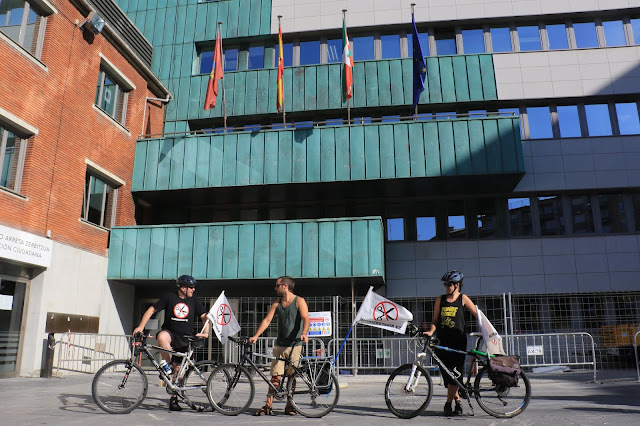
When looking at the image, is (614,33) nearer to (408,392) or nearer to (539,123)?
(539,123)

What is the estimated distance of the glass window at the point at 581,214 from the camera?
1970cm

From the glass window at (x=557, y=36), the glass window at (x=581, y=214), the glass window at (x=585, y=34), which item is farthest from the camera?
the glass window at (x=557, y=36)

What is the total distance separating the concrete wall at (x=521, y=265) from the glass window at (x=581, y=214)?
0.47 meters

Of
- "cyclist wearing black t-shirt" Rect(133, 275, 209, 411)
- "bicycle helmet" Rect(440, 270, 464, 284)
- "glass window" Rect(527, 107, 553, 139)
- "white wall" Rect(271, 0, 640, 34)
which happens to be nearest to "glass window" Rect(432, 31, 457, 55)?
"white wall" Rect(271, 0, 640, 34)

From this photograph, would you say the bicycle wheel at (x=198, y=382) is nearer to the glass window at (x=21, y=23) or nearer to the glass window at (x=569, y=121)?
the glass window at (x=21, y=23)

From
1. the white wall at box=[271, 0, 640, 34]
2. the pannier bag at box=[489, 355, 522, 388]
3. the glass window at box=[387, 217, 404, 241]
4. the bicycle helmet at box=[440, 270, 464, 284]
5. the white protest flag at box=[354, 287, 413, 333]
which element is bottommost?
the pannier bag at box=[489, 355, 522, 388]

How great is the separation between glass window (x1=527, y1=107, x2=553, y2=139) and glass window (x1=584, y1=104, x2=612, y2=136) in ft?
5.09

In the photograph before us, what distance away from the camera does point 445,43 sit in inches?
867

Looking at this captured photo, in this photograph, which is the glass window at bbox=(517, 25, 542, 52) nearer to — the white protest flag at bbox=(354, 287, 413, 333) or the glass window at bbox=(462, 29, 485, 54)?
the glass window at bbox=(462, 29, 485, 54)

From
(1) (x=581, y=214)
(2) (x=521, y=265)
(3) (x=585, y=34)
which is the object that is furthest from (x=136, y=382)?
(3) (x=585, y=34)

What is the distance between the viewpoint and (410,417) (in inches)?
285

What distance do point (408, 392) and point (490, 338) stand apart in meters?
1.44

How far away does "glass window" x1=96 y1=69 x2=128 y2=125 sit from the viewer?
59.1 feet

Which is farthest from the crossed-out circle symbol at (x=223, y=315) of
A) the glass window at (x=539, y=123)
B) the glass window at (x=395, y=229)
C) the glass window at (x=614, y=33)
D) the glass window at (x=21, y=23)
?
the glass window at (x=614, y=33)
